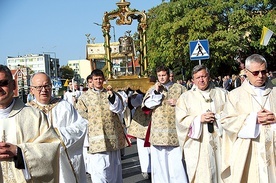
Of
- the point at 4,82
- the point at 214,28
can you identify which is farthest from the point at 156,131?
the point at 214,28

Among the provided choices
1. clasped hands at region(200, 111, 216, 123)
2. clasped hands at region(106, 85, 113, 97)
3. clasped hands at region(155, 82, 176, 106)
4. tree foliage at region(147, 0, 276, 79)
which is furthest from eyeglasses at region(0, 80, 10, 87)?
tree foliage at region(147, 0, 276, 79)

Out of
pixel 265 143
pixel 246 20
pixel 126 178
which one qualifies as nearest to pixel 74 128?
pixel 265 143

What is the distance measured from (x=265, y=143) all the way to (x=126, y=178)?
14.5ft

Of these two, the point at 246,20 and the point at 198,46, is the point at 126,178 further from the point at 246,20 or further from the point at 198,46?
the point at 246,20

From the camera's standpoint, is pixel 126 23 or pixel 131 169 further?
pixel 131 169

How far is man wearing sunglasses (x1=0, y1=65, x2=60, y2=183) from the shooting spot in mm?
3648

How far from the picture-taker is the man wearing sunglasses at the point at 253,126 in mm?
5078

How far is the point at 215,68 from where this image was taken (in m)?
33.8

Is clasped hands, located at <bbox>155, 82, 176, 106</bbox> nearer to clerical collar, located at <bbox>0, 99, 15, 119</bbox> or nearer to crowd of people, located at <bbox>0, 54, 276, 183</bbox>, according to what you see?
crowd of people, located at <bbox>0, 54, 276, 183</bbox>

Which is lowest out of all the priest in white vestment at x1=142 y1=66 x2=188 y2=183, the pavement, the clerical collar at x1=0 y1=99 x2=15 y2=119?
the pavement

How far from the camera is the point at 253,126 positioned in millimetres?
5031

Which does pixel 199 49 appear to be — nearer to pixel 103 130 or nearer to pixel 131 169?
pixel 131 169

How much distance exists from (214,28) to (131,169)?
23.9 meters

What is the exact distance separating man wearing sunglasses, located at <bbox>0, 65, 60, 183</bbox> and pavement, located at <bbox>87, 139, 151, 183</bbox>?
517cm
